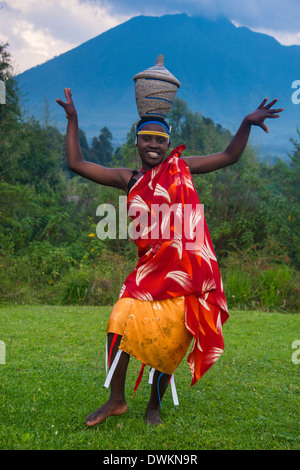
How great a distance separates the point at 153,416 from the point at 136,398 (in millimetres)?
532

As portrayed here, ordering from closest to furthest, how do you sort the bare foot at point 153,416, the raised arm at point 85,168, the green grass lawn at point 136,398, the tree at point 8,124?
the green grass lawn at point 136,398, the bare foot at point 153,416, the raised arm at point 85,168, the tree at point 8,124

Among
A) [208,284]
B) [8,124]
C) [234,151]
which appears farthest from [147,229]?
[8,124]

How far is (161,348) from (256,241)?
31.3 ft

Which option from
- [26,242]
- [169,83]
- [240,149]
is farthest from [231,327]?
[26,242]

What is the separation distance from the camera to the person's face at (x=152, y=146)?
10.8 feet

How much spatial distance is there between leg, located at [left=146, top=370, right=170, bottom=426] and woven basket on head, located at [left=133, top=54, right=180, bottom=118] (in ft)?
5.77

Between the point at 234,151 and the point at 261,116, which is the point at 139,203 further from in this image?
the point at 261,116

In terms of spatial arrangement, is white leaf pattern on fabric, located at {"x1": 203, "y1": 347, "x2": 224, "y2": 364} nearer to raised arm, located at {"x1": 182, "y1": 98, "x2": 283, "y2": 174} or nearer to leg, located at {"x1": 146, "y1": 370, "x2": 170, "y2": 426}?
leg, located at {"x1": 146, "y1": 370, "x2": 170, "y2": 426}

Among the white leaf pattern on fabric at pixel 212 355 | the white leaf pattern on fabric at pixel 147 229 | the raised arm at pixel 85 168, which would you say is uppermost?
the raised arm at pixel 85 168

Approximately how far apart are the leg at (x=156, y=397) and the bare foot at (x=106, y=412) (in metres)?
0.25

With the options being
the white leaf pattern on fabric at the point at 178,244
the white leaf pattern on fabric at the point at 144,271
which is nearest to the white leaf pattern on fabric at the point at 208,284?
the white leaf pattern on fabric at the point at 178,244

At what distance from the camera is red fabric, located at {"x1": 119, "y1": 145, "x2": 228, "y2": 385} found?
310 centimetres

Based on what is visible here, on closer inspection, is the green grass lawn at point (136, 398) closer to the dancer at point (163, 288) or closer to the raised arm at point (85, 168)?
the dancer at point (163, 288)

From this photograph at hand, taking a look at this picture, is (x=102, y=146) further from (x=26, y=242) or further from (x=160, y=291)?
(x=160, y=291)
